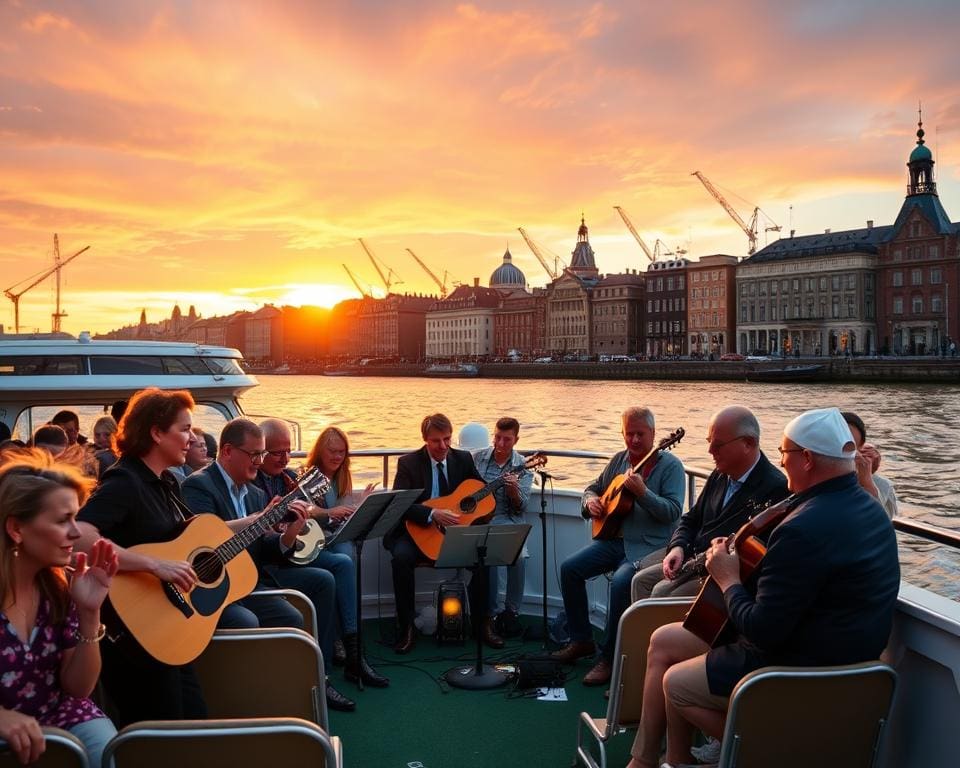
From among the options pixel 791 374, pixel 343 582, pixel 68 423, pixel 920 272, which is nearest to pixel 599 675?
pixel 343 582

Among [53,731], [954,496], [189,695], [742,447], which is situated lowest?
[954,496]

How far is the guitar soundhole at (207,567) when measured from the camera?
121 inches

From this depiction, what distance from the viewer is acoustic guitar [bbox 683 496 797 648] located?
283 cm

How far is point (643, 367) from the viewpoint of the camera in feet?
249

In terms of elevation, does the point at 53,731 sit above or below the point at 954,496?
above

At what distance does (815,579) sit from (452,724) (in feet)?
7.80

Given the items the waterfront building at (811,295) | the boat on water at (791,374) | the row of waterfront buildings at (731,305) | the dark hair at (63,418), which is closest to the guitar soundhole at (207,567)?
the dark hair at (63,418)

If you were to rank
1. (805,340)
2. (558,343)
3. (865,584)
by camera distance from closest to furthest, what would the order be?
1. (865,584)
2. (805,340)
3. (558,343)

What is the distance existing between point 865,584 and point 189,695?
2.13 metres

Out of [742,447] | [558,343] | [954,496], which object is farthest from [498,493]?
[558,343]

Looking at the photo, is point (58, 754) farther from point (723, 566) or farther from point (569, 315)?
point (569, 315)

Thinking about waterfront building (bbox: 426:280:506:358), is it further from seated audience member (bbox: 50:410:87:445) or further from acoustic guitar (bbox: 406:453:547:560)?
acoustic guitar (bbox: 406:453:547:560)

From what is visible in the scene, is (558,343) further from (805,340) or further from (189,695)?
(189,695)

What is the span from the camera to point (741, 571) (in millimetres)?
2859
